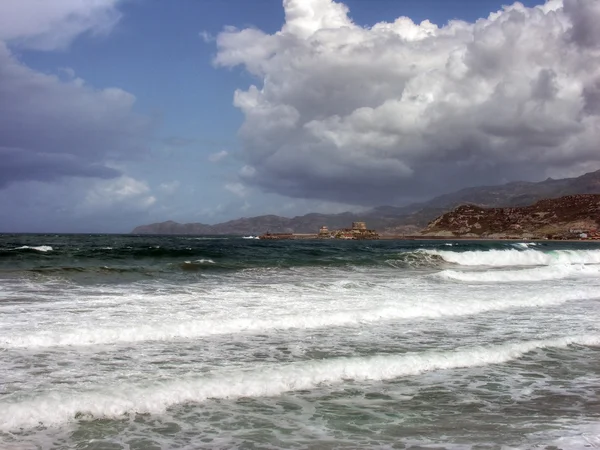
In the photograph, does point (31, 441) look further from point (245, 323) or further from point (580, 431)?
point (245, 323)

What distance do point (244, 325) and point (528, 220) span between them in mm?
176919

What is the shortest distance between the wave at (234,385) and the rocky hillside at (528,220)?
507 feet

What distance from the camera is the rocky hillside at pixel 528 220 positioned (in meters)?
158

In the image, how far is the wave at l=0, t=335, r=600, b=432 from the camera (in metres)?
6.05

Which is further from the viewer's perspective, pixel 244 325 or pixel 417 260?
pixel 417 260

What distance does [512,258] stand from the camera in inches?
1704

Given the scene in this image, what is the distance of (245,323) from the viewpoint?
38.8ft

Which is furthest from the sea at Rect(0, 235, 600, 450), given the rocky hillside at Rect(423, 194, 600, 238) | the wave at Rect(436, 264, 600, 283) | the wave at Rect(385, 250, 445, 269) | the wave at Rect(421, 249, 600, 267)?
the rocky hillside at Rect(423, 194, 600, 238)

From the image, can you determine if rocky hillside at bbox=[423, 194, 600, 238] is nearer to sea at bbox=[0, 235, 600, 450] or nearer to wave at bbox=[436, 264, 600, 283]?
wave at bbox=[436, 264, 600, 283]

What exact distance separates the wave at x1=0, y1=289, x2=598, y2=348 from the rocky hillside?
14806cm

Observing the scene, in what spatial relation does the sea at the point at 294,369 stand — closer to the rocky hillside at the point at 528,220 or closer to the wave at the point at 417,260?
the wave at the point at 417,260

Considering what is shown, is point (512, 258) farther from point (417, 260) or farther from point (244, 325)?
point (244, 325)

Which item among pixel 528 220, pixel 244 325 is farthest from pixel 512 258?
pixel 528 220

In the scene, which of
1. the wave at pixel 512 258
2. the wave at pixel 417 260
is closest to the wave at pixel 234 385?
the wave at pixel 417 260
